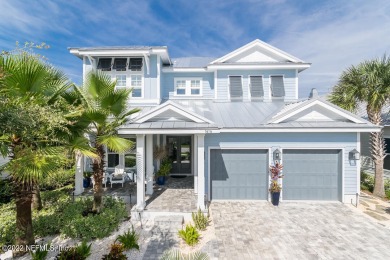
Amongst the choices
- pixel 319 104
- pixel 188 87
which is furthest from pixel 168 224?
pixel 188 87

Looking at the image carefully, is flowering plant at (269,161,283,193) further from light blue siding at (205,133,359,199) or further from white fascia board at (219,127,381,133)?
white fascia board at (219,127,381,133)

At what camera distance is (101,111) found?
757cm

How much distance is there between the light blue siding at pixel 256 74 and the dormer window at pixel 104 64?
8314 millimetres

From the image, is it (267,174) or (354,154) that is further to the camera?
(267,174)

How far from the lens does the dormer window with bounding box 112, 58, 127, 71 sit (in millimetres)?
14826

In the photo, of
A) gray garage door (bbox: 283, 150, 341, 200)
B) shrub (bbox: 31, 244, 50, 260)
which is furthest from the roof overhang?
shrub (bbox: 31, 244, 50, 260)

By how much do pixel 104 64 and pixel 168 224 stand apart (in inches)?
483

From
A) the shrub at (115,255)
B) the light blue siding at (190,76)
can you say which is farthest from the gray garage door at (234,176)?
the light blue siding at (190,76)

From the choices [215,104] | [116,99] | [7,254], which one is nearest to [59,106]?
[116,99]

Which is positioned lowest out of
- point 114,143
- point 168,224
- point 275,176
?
point 168,224

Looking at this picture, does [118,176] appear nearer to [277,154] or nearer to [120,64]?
[120,64]

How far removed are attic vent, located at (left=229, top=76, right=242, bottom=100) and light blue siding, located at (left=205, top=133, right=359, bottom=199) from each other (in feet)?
17.3

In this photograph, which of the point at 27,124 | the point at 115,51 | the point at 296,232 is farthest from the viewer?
the point at 115,51

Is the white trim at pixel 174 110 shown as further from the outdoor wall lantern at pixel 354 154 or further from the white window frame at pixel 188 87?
the outdoor wall lantern at pixel 354 154
